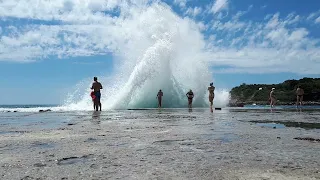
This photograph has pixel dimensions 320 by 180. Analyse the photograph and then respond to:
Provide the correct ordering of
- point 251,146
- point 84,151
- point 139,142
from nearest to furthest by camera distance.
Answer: point 84,151, point 251,146, point 139,142

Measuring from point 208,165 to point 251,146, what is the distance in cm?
156

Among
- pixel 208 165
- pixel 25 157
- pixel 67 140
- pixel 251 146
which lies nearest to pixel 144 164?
pixel 208 165

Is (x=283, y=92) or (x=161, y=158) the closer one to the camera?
(x=161, y=158)

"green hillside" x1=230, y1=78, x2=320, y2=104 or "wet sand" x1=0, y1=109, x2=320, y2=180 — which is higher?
"green hillside" x1=230, y1=78, x2=320, y2=104

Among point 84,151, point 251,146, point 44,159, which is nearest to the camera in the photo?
point 44,159

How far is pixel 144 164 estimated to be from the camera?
367 centimetres

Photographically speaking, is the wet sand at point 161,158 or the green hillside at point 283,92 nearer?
the wet sand at point 161,158

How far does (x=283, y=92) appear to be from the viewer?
106 meters

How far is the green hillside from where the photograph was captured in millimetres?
96750

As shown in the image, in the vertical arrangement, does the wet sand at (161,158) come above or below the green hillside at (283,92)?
below

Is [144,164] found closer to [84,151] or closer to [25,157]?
[84,151]

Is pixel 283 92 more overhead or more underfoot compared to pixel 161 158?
more overhead

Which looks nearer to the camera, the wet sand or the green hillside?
the wet sand

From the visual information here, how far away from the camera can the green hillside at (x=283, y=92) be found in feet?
317
